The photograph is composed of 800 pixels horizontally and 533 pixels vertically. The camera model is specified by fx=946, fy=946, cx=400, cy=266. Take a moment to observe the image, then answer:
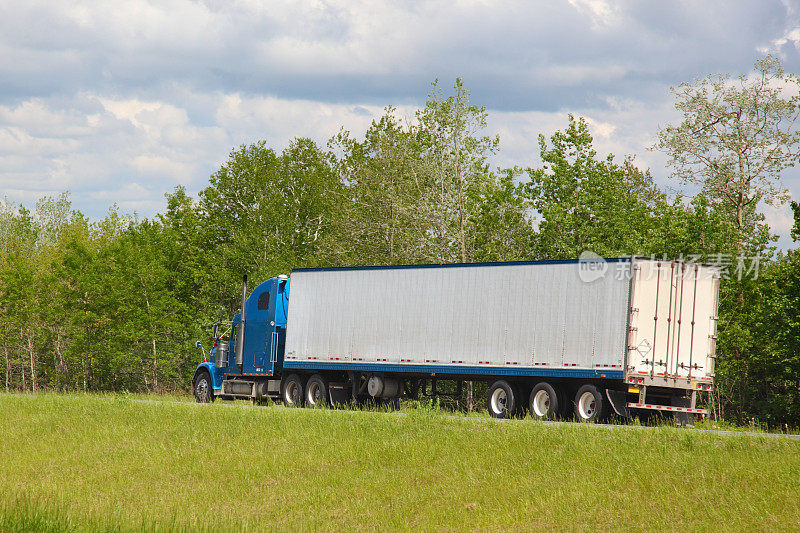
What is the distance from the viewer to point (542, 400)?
21.3 meters

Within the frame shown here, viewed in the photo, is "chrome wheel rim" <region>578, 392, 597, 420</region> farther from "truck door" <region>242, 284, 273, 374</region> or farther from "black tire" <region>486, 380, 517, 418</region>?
"truck door" <region>242, 284, 273, 374</region>

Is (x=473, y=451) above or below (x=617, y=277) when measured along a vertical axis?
below

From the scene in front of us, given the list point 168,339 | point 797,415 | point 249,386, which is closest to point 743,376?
point 797,415

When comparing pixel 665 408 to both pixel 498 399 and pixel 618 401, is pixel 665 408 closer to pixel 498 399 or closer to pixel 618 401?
pixel 618 401

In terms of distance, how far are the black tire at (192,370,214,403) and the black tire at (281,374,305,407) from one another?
363cm

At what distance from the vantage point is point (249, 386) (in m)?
28.9

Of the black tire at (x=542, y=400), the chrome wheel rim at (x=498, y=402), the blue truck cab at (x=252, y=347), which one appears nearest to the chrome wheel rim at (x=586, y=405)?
the black tire at (x=542, y=400)

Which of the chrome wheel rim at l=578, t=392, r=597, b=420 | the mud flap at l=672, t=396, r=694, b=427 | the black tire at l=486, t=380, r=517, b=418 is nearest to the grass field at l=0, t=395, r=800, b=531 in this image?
the black tire at l=486, t=380, r=517, b=418

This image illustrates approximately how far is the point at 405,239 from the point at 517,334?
68.4 feet

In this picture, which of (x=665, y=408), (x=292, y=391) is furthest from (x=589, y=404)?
(x=292, y=391)

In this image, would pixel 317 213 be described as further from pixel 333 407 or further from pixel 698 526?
pixel 698 526

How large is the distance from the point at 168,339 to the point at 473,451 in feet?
122

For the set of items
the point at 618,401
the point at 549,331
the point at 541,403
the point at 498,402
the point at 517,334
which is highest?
the point at 549,331

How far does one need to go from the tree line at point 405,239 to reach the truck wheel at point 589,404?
27.8 feet
